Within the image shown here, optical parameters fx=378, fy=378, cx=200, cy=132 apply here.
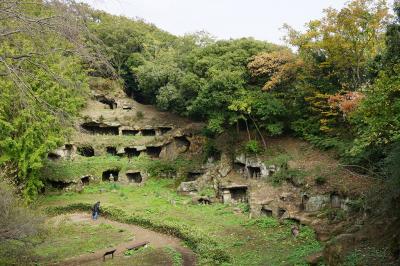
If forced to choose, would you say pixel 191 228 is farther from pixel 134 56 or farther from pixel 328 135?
pixel 134 56

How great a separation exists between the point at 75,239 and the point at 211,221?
290 inches

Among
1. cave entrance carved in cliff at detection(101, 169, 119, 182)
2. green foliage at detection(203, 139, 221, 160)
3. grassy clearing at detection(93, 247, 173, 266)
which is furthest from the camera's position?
cave entrance carved in cliff at detection(101, 169, 119, 182)

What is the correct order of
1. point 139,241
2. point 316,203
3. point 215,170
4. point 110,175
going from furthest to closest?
1. point 110,175
2. point 215,170
3. point 316,203
4. point 139,241

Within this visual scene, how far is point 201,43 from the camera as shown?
36594 mm

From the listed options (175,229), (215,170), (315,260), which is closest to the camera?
(315,260)

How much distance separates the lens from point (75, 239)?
19.8 m

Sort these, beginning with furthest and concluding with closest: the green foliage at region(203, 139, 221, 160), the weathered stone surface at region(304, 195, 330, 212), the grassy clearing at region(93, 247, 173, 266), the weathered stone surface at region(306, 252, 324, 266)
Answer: the green foliage at region(203, 139, 221, 160) < the weathered stone surface at region(304, 195, 330, 212) < the grassy clearing at region(93, 247, 173, 266) < the weathered stone surface at region(306, 252, 324, 266)

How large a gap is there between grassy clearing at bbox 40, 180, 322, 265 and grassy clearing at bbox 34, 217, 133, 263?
82.5 inches

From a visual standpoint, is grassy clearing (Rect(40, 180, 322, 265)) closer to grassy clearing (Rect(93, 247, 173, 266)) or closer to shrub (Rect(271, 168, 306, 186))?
grassy clearing (Rect(93, 247, 173, 266))

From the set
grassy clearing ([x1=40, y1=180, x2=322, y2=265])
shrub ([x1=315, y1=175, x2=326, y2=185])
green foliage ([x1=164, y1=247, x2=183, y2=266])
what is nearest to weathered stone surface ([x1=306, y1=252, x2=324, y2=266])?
grassy clearing ([x1=40, y1=180, x2=322, y2=265])

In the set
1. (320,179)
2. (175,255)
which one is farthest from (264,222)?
(175,255)

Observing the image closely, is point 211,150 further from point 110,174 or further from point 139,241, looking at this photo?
point 139,241

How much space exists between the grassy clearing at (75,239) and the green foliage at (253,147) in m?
10.2

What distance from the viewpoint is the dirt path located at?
54.7 feet
